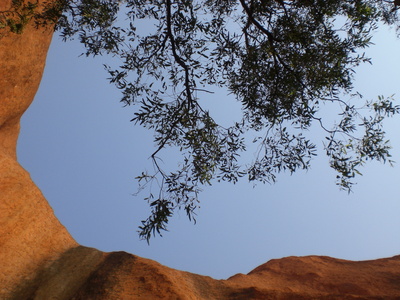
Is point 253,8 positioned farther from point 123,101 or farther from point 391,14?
point 391,14

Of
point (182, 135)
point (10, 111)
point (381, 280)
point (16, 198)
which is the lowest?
point (381, 280)

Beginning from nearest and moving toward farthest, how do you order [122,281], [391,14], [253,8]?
[122,281], [253,8], [391,14]

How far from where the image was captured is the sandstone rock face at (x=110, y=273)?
878 cm

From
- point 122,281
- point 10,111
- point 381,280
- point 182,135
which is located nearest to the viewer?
point 122,281

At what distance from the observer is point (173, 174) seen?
12.3 metres

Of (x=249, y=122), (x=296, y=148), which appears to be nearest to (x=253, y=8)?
(x=249, y=122)

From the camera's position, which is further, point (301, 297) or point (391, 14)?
point (391, 14)

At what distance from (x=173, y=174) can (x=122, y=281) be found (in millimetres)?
4251

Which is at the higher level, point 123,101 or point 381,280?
point 123,101

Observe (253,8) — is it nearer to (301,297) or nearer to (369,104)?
(369,104)

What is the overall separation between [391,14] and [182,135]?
37.2 feet

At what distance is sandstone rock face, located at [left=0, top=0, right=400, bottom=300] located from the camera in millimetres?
8781

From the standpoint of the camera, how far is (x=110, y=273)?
913cm

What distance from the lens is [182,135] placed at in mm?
12141
